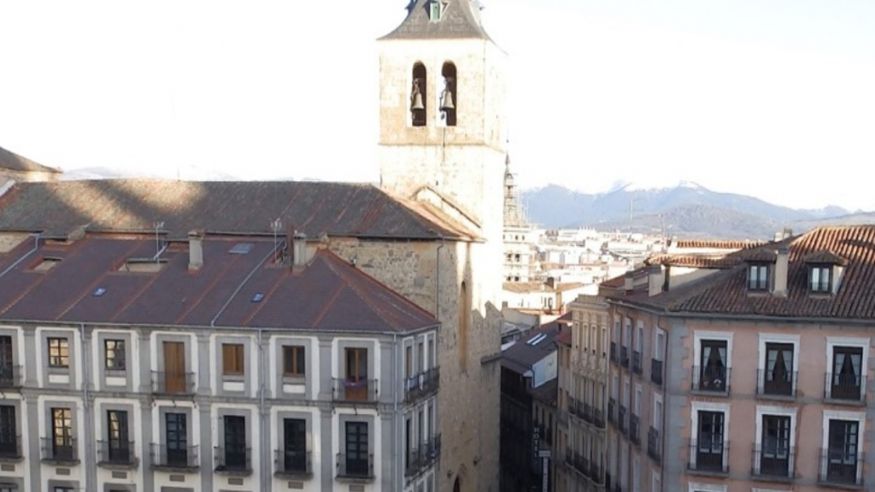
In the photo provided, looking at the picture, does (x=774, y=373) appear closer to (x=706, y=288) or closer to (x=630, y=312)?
(x=706, y=288)

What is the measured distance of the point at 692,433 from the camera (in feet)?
103

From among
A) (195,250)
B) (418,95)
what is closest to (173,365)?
(195,250)

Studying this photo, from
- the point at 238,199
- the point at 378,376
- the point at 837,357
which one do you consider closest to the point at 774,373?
the point at 837,357

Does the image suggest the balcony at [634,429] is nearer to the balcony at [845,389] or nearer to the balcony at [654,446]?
the balcony at [654,446]

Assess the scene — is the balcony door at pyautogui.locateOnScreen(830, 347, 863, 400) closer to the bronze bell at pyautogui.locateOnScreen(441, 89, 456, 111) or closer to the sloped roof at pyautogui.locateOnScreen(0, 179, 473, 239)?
the sloped roof at pyautogui.locateOnScreen(0, 179, 473, 239)

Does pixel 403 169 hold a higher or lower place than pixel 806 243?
higher

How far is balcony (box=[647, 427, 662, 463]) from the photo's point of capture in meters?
32.2

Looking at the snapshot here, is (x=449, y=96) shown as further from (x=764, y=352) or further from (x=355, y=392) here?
(x=764, y=352)

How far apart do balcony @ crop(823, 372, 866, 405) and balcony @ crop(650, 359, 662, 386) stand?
5514 millimetres

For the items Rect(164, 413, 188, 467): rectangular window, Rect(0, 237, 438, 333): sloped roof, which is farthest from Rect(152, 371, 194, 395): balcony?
Rect(0, 237, 438, 333): sloped roof

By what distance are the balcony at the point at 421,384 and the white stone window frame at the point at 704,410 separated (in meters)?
10.4

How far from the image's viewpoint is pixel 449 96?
46281mm

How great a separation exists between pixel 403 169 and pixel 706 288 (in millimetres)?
18972

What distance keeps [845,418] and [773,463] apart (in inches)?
109
